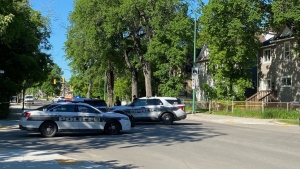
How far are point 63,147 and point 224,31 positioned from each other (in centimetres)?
2647

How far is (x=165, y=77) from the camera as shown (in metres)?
43.2

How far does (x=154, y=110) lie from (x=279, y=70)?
23829 mm

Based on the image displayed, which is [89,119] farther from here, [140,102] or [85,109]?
[140,102]

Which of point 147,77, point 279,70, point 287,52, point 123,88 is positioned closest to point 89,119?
point 147,77

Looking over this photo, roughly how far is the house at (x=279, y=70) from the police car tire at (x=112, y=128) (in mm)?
26072

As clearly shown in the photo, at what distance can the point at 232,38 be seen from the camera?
3684cm

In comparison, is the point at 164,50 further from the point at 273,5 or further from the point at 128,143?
the point at 128,143

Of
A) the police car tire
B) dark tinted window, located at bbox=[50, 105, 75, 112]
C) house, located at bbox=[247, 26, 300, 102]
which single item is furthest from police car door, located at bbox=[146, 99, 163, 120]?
house, located at bbox=[247, 26, 300, 102]

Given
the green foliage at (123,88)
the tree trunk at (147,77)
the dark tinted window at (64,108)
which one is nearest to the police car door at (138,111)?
the dark tinted window at (64,108)

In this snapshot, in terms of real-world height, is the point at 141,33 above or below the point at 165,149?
above

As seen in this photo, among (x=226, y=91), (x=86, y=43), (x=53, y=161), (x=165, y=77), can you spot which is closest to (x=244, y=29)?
(x=226, y=91)

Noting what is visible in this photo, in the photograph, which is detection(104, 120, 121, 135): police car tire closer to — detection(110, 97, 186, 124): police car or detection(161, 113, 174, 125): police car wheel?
detection(110, 97, 186, 124): police car

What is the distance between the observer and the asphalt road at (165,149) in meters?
10.5

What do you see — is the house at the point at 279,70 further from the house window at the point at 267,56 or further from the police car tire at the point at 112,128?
the police car tire at the point at 112,128
